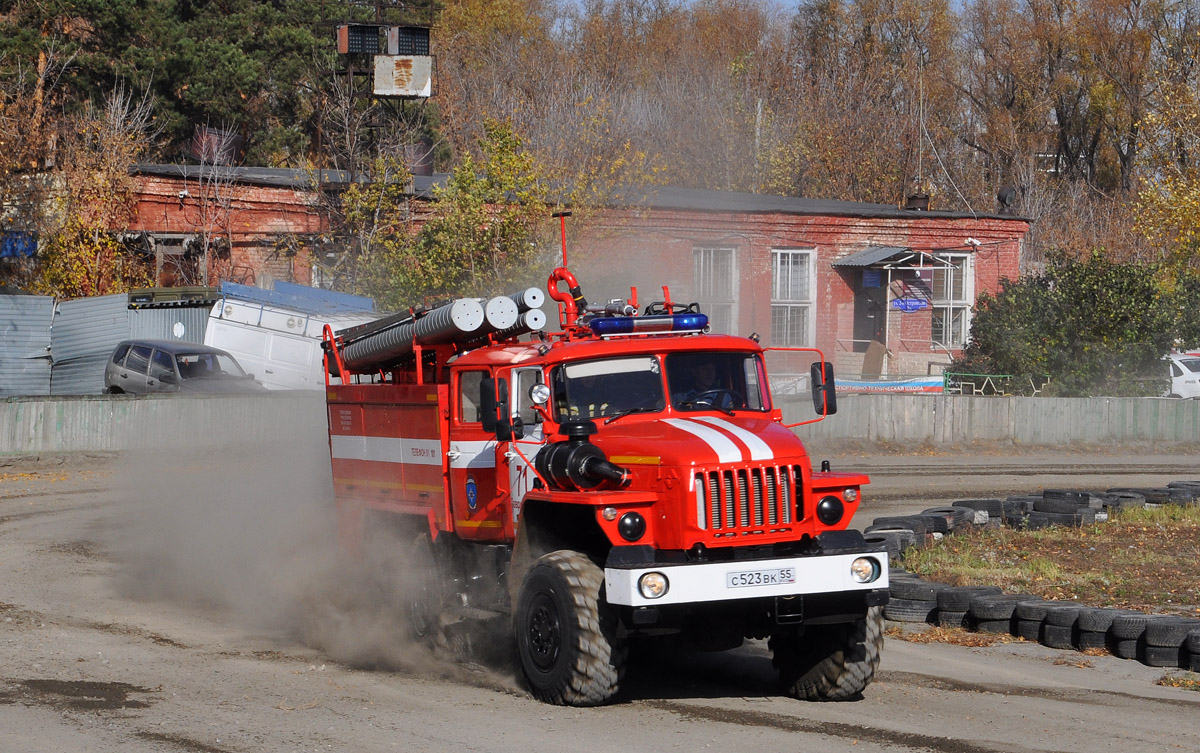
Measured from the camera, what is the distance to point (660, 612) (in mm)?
8609

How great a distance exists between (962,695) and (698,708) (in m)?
1.98

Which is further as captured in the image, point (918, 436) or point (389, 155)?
point (389, 155)

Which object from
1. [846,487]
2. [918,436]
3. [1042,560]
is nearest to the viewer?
[846,487]

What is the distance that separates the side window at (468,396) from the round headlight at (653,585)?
2917 mm

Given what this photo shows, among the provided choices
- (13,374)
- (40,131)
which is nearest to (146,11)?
(40,131)

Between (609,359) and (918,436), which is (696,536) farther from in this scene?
(918,436)

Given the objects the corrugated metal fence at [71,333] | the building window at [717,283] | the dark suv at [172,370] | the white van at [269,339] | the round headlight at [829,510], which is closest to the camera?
the round headlight at [829,510]

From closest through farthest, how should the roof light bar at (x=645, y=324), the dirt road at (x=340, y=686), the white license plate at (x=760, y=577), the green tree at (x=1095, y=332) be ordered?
the dirt road at (x=340, y=686) → the white license plate at (x=760, y=577) → the roof light bar at (x=645, y=324) → the green tree at (x=1095, y=332)

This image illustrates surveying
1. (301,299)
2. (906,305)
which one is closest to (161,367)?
(301,299)

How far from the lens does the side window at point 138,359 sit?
3011 cm

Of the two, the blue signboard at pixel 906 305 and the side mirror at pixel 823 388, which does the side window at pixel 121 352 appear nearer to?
the side mirror at pixel 823 388

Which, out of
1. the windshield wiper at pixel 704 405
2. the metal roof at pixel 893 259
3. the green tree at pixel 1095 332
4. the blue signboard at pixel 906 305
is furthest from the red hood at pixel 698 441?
the blue signboard at pixel 906 305

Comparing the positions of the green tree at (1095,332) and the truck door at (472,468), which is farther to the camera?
the green tree at (1095,332)

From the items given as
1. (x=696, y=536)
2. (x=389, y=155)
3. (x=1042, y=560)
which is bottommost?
(x=1042, y=560)
